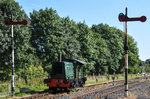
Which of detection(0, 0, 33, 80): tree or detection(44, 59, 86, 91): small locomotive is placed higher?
detection(0, 0, 33, 80): tree

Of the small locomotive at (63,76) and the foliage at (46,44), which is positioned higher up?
the foliage at (46,44)

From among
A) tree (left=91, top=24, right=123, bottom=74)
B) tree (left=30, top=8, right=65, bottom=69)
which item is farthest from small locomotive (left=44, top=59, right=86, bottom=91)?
tree (left=91, top=24, right=123, bottom=74)

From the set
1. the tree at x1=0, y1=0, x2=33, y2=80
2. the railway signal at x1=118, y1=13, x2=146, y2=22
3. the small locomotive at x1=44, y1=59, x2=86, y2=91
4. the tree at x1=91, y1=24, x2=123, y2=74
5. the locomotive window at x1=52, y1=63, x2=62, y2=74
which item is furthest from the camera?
the tree at x1=91, y1=24, x2=123, y2=74

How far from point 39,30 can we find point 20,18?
33.5 feet

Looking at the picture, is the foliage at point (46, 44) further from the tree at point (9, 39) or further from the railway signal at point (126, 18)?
the railway signal at point (126, 18)

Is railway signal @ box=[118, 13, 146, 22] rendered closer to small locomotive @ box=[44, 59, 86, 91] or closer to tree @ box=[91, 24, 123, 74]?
small locomotive @ box=[44, 59, 86, 91]

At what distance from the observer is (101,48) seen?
61719 mm

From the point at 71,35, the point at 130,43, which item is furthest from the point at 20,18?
the point at 130,43

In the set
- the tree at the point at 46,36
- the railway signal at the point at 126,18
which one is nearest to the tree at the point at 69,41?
the tree at the point at 46,36

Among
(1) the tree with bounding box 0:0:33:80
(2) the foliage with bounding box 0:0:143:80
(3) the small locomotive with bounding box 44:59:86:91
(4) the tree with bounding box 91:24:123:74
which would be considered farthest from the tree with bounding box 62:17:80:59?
(4) the tree with bounding box 91:24:123:74

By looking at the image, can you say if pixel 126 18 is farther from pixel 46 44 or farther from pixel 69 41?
pixel 69 41

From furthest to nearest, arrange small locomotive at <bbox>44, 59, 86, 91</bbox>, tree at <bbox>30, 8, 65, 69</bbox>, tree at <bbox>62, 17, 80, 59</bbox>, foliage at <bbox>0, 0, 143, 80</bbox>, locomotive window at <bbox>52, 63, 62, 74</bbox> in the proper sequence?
tree at <bbox>62, 17, 80, 59</bbox> < tree at <bbox>30, 8, 65, 69</bbox> < foliage at <bbox>0, 0, 143, 80</bbox> < locomotive window at <bbox>52, 63, 62, 74</bbox> < small locomotive at <bbox>44, 59, 86, 91</bbox>

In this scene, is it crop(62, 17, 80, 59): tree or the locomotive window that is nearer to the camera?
the locomotive window

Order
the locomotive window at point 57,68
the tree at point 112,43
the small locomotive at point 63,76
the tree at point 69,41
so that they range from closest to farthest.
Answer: the small locomotive at point 63,76 → the locomotive window at point 57,68 → the tree at point 69,41 → the tree at point 112,43
